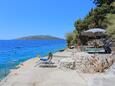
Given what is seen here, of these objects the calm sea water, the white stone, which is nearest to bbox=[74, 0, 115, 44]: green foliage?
the calm sea water

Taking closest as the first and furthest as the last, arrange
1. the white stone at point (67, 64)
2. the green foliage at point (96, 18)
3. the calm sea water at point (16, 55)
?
the white stone at point (67, 64) → the calm sea water at point (16, 55) → the green foliage at point (96, 18)

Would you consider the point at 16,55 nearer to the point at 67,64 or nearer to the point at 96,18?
the point at 96,18

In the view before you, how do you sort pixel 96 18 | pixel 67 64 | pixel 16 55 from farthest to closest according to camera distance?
pixel 16 55 → pixel 96 18 → pixel 67 64

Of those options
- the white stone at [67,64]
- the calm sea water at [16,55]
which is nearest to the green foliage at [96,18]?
the calm sea water at [16,55]

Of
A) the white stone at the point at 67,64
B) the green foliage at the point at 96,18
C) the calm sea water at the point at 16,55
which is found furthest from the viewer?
the green foliage at the point at 96,18

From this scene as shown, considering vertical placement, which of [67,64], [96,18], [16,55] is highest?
[96,18]

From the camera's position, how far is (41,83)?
39.0 ft

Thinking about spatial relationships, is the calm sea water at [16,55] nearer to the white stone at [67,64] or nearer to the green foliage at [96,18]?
the white stone at [67,64]

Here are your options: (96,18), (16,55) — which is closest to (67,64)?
(96,18)

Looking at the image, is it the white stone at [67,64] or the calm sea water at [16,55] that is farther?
the calm sea water at [16,55]

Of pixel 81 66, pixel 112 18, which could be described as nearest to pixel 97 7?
pixel 112 18

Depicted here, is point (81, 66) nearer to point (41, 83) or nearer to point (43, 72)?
point (43, 72)

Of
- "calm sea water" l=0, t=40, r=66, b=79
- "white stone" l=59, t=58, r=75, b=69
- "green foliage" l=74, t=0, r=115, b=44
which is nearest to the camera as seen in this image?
"white stone" l=59, t=58, r=75, b=69

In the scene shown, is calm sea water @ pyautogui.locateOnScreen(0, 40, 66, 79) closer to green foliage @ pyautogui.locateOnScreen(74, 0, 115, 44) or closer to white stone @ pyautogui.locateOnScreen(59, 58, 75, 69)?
white stone @ pyautogui.locateOnScreen(59, 58, 75, 69)
